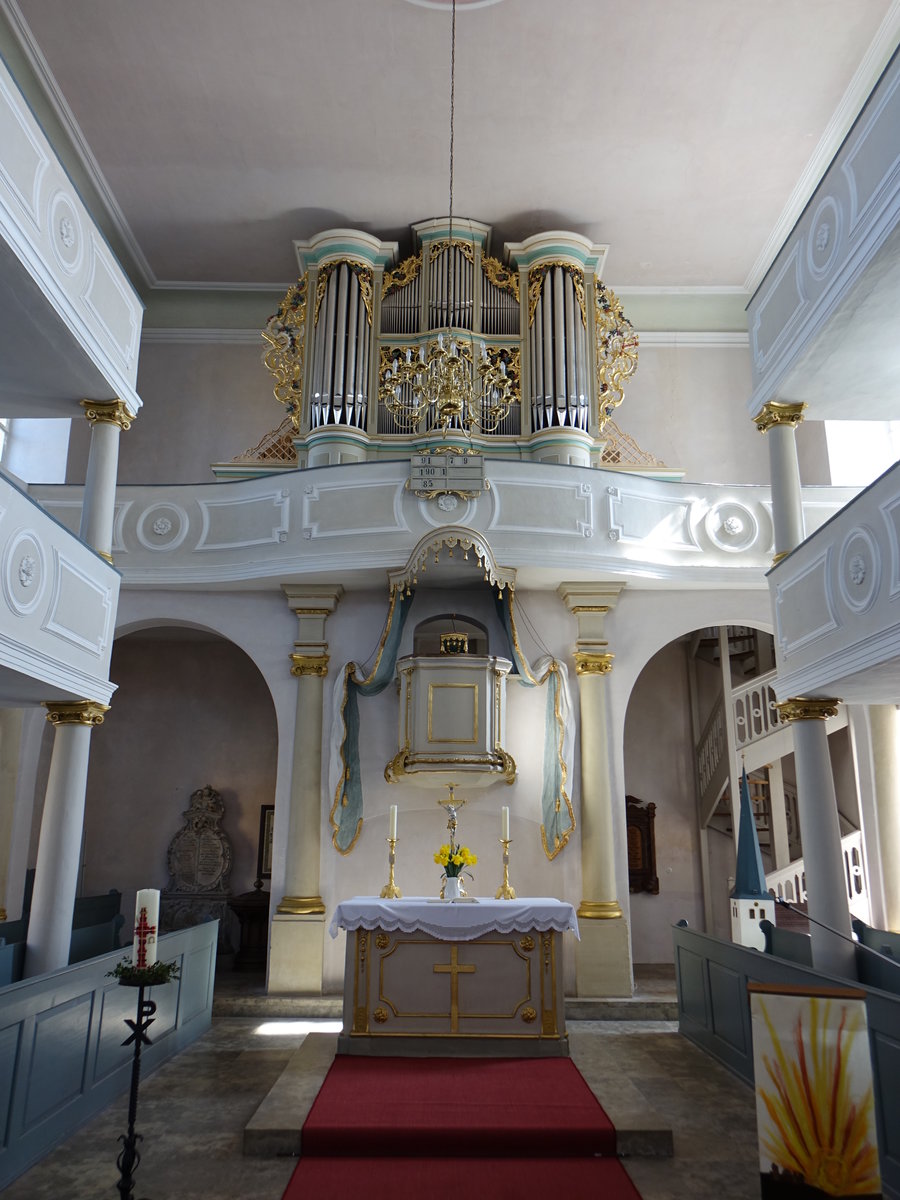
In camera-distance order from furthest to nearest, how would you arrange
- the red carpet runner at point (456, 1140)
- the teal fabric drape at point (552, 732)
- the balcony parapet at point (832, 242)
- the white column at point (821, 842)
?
the teal fabric drape at point (552, 732) → the white column at point (821, 842) → the balcony parapet at point (832, 242) → the red carpet runner at point (456, 1140)

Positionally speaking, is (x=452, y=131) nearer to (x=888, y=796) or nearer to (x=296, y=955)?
(x=888, y=796)

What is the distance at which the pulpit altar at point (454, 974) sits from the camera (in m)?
6.87

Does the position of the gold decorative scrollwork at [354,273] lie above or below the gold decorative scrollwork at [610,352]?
above

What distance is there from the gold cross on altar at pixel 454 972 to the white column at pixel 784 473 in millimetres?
3744

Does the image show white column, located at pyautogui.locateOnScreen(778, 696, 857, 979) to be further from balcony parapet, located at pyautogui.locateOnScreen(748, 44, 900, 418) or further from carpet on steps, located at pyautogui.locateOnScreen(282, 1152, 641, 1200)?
balcony parapet, located at pyautogui.locateOnScreen(748, 44, 900, 418)

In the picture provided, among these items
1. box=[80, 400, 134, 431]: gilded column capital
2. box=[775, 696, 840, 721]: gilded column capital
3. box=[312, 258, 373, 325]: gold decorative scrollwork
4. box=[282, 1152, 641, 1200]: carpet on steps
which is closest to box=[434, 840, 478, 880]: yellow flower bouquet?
box=[282, 1152, 641, 1200]: carpet on steps

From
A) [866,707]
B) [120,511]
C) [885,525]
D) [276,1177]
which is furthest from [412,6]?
[276,1177]

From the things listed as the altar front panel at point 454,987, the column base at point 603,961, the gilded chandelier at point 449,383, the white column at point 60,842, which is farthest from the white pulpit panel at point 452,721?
the white column at point 60,842

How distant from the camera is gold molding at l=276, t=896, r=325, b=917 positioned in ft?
30.5

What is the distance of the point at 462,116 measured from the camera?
10391mm

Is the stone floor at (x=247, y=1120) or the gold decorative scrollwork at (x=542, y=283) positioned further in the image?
the gold decorative scrollwork at (x=542, y=283)

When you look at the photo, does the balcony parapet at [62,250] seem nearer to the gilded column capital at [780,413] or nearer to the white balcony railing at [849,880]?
the gilded column capital at [780,413]

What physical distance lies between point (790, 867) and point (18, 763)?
329 inches

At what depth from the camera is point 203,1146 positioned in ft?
17.4
